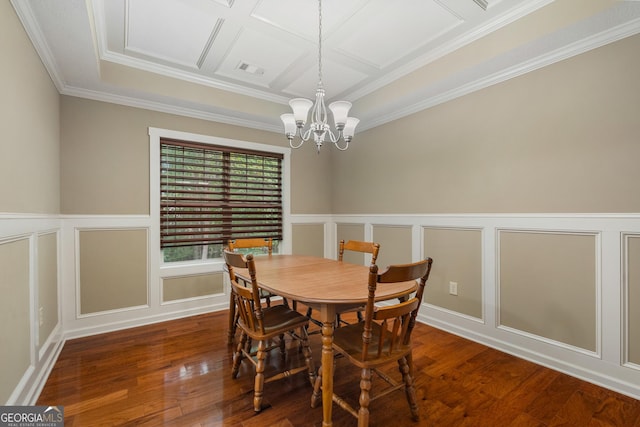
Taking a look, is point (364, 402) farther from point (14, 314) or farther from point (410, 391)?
point (14, 314)

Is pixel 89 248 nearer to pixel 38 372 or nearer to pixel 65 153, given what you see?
pixel 65 153

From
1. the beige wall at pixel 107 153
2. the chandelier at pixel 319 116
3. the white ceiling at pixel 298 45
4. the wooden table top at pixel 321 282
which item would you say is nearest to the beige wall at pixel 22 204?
the white ceiling at pixel 298 45

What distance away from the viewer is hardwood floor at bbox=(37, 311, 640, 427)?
1.64 meters

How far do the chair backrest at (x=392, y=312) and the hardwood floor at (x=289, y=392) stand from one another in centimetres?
46

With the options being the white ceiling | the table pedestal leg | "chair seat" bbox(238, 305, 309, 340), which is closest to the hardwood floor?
the table pedestal leg

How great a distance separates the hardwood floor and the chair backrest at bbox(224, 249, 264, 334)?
48 cm

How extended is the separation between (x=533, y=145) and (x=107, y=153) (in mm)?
3814

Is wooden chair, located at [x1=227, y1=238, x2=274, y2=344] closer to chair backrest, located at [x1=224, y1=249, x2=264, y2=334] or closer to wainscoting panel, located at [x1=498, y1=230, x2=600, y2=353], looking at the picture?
chair backrest, located at [x1=224, y1=249, x2=264, y2=334]

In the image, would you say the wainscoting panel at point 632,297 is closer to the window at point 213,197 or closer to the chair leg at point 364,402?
the chair leg at point 364,402

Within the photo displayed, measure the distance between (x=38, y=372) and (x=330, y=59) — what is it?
327 centimetres

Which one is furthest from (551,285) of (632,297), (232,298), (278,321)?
(232,298)

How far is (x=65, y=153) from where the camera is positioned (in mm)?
2656

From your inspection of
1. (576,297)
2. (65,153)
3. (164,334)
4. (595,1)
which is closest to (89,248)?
(65,153)

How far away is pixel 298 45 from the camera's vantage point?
8.20 ft
